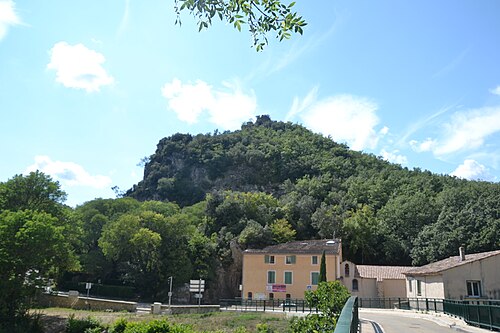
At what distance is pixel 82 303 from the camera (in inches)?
1559

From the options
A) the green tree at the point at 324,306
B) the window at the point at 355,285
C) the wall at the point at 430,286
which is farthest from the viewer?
the window at the point at 355,285

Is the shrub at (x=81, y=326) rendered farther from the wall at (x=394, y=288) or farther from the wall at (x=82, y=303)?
the wall at (x=394, y=288)

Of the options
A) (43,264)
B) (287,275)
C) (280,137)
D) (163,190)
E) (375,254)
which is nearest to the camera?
(43,264)

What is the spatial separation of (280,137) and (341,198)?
Result: 160 ft

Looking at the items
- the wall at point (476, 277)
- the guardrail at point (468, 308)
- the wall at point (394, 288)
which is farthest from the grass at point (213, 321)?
the wall at point (394, 288)

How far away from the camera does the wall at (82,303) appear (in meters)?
38.1

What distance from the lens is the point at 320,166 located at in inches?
3693

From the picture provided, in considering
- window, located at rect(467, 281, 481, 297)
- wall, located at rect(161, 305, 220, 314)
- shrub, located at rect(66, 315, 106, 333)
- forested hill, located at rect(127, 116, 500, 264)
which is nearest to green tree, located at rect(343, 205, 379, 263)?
forested hill, located at rect(127, 116, 500, 264)

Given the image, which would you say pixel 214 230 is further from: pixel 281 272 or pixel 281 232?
pixel 281 272

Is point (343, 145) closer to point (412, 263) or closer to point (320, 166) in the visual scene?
point (320, 166)

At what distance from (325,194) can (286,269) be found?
3405cm

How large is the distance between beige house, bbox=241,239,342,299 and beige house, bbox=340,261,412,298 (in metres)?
1.84

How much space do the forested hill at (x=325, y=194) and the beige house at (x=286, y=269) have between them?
5.83 m

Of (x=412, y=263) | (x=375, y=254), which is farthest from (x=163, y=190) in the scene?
(x=412, y=263)
